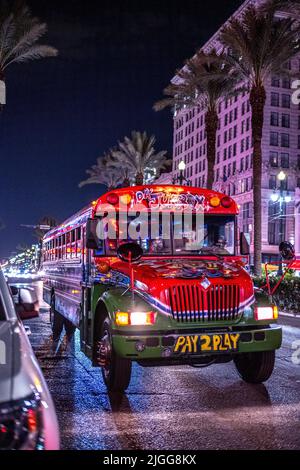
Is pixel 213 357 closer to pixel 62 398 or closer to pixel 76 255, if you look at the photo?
pixel 62 398

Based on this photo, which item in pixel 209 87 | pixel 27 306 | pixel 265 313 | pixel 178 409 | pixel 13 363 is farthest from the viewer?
pixel 209 87

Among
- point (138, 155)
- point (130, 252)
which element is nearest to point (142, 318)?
point (130, 252)

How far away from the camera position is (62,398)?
6.90 m

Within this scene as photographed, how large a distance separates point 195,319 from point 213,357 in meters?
0.61

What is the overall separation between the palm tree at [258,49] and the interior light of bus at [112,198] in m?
21.0

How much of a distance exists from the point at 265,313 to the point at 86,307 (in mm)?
2730

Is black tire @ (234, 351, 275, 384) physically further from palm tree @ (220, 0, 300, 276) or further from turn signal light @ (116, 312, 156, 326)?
palm tree @ (220, 0, 300, 276)

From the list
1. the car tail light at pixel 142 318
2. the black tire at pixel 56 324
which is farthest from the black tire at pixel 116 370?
the black tire at pixel 56 324

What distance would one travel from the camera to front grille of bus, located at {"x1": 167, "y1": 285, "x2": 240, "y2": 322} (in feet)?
21.8

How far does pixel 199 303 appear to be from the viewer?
6.70 meters

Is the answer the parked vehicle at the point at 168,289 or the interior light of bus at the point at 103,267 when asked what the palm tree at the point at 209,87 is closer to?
the parked vehicle at the point at 168,289

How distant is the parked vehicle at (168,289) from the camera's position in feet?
Result: 21.7

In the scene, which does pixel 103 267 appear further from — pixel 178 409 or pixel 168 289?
pixel 178 409
